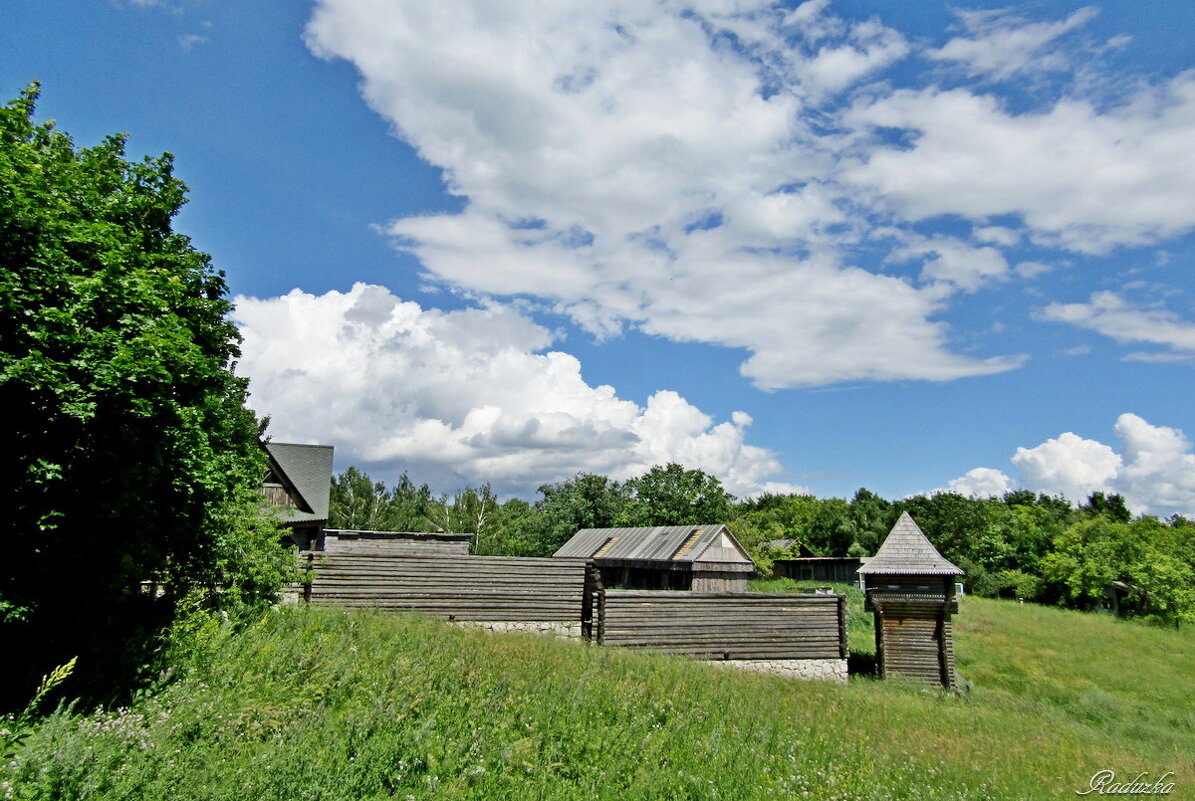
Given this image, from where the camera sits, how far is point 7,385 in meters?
6.63

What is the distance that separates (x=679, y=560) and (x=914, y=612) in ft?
39.4

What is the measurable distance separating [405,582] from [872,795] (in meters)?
12.9

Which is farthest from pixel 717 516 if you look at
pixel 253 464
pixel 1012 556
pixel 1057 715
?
pixel 253 464

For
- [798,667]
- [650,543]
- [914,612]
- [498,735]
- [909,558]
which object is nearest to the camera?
[498,735]

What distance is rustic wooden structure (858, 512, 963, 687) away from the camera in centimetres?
2506

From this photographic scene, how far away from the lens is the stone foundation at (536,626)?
61.4 ft

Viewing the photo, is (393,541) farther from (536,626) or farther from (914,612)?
(914,612)

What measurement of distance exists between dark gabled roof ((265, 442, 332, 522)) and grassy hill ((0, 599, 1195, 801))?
20.7 metres

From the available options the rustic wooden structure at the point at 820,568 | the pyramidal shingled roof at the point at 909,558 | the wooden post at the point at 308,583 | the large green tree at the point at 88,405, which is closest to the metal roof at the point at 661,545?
the pyramidal shingled roof at the point at 909,558

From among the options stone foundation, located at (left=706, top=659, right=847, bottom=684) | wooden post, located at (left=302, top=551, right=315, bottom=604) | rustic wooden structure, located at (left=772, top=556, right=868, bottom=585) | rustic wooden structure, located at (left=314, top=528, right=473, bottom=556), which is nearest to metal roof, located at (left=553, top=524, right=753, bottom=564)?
rustic wooden structure, located at (left=314, top=528, right=473, bottom=556)

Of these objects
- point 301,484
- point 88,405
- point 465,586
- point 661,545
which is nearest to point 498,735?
point 88,405

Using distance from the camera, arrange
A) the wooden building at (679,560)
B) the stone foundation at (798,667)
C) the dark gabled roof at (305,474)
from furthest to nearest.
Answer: the wooden building at (679,560) → the dark gabled roof at (305,474) → the stone foundation at (798,667)

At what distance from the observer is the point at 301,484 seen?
3566 centimetres

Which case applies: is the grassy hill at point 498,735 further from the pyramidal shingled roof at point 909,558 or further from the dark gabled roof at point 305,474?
the dark gabled roof at point 305,474
